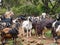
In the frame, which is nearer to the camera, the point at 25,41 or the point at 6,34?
the point at 6,34

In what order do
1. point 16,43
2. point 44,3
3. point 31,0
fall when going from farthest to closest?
1. point 31,0
2. point 44,3
3. point 16,43

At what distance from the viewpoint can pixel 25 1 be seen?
3353 cm

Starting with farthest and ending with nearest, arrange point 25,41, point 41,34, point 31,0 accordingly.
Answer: point 31,0 < point 41,34 < point 25,41

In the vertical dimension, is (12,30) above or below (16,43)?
above

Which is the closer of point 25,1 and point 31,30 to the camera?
point 31,30

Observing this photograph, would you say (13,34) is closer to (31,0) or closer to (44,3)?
(44,3)

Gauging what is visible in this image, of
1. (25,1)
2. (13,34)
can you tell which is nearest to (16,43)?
(13,34)

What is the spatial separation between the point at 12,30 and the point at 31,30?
12.2 ft

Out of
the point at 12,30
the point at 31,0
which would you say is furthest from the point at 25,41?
the point at 31,0

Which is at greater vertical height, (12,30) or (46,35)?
(12,30)

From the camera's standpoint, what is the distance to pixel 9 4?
36.5 meters

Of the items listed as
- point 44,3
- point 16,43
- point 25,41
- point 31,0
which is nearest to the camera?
point 16,43

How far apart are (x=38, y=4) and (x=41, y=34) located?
1470 centimetres

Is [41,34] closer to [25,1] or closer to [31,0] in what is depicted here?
[31,0]
